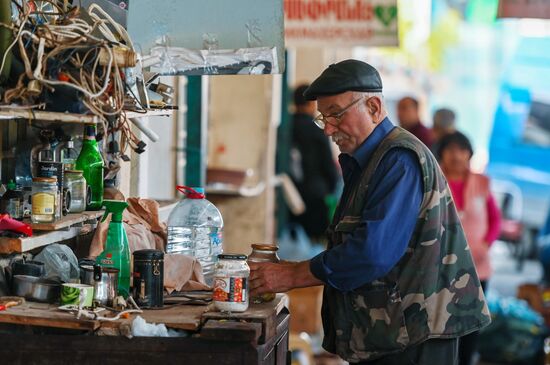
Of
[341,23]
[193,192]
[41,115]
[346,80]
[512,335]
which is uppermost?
[341,23]

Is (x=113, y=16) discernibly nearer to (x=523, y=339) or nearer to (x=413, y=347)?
(x=413, y=347)

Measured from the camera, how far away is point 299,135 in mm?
13148

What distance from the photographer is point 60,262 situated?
4.62 m

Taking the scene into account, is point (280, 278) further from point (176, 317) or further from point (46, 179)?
point (46, 179)

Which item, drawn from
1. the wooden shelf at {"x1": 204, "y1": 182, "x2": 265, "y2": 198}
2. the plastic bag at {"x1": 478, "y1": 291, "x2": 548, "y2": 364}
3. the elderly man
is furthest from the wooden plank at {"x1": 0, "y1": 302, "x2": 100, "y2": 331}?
the plastic bag at {"x1": 478, "y1": 291, "x2": 548, "y2": 364}

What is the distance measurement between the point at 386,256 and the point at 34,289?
141 centimetres

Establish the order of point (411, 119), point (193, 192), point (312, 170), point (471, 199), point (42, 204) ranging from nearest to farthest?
1. point (42, 204)
2. point (193, 192)
3. point (471, 199)
4. point (411, 119)
5. point (312, 170)

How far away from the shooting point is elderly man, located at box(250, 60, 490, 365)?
14.6ft

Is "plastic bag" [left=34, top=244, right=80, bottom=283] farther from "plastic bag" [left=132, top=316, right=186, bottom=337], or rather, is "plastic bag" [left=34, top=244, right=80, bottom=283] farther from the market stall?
"plastic bag" [left=132, top=316, right=186, bottom=337]

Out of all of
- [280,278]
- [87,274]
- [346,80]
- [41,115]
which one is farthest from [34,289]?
[346,80]

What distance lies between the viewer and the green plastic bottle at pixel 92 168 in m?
4.87

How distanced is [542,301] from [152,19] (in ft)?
17.8

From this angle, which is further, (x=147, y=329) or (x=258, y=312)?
(x=258, y=312)

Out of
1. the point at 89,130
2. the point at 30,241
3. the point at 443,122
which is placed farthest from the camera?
the point at 443,122
